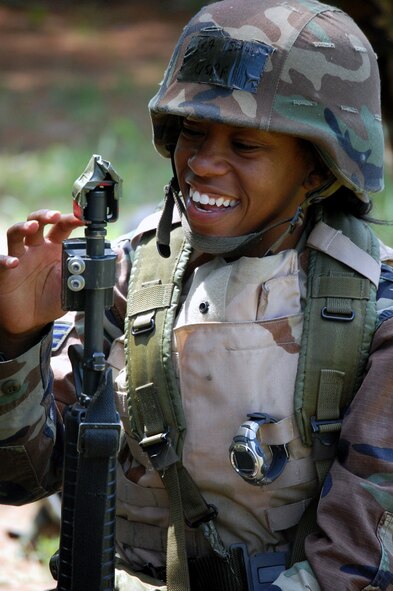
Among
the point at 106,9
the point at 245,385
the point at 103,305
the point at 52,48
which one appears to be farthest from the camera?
the point at 106,9

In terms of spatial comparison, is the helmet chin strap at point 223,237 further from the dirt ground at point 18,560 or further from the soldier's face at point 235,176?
the dirt ground at point 18,560

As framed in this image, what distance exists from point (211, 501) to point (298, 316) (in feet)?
2.03

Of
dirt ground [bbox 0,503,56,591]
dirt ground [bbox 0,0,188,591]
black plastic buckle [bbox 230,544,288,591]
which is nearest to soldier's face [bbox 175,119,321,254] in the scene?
black plastic buckle [bbox 230,544,288,591]

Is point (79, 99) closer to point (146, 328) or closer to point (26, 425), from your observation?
point (146, 328)

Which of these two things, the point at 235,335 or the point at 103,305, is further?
the point at 235,335

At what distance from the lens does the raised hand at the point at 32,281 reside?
3.26 meters

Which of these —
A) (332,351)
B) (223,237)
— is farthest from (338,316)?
(223,237)

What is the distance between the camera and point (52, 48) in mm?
19328

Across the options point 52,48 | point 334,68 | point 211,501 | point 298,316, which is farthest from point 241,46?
point 52,48

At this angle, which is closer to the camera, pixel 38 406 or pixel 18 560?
pixel 38 406

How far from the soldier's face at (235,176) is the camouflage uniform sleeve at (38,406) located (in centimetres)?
46

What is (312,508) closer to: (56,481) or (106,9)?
(56,481)

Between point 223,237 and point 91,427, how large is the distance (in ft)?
2.67

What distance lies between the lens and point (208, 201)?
346cm
